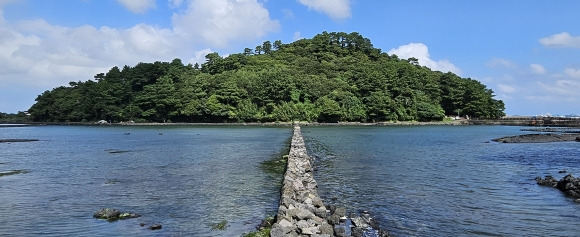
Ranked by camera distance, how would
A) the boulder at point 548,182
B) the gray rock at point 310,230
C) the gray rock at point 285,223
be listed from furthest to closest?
1. the boulder at point 548,182
2. the gray rock at point 285,223
3. the gray rock at point 310,230

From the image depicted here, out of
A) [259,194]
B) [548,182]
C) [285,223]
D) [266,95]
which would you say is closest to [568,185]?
[548,182]

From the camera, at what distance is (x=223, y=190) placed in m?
15.6

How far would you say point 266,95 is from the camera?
308 feet

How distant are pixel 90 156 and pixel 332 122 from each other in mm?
65020

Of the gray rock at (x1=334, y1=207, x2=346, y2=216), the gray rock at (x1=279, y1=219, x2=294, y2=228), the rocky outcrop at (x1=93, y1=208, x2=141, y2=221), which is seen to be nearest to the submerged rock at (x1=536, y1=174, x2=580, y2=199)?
the gray rock at (x1=334, y1=207, x2=346, y2=216)

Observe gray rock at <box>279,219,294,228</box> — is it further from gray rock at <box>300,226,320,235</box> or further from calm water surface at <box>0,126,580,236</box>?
calm water surface at <box>0,126,580,236</box>

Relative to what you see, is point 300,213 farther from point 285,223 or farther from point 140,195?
point 140,195

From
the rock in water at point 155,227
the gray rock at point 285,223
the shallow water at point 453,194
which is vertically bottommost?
the rock in water at point 155,227

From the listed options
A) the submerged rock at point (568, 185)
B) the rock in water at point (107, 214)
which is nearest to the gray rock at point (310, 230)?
the rock in water at point (107, 214)

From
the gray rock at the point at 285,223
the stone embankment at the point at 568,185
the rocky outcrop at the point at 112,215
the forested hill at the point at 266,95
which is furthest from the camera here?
the forested hill at the point at 266,95

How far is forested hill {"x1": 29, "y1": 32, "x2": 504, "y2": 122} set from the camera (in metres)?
91.5

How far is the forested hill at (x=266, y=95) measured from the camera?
91500 millimetres

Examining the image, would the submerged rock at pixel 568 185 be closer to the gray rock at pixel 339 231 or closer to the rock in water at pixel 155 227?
the gray rock at pixel 339 231

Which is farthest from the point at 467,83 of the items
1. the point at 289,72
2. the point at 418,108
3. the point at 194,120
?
the point at 194,120
